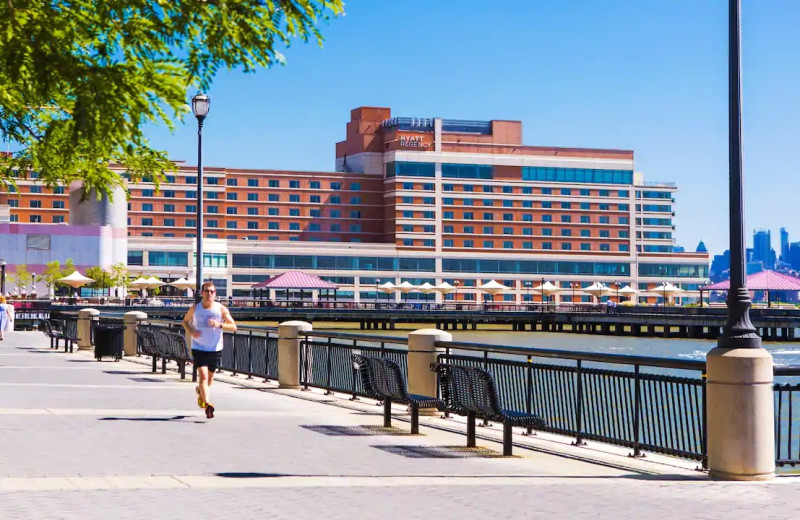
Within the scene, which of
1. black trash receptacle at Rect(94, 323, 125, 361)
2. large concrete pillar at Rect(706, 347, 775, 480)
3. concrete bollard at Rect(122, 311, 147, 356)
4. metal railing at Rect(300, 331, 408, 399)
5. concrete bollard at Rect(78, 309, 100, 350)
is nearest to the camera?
large concrete pillar at Rect(706, 347, 775, 480)

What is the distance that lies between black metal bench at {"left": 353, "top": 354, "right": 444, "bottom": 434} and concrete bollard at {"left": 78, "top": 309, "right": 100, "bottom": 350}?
77.3 ft

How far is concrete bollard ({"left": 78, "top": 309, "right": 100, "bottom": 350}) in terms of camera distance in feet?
124

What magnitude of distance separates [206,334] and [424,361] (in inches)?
126

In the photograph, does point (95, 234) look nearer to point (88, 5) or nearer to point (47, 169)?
point (47, 169)

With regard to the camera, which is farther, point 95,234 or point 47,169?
point 95,234

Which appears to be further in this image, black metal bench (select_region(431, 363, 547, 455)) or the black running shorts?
the black running shorts

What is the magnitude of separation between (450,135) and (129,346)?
443 ft

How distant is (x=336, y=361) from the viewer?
21.0 metres

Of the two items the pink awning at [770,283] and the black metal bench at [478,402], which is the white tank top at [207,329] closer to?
the black metal bench at [478,402]

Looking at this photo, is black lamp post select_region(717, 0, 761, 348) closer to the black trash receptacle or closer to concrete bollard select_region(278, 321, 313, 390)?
concrete bollard select_region(278, 321, 313, 390)

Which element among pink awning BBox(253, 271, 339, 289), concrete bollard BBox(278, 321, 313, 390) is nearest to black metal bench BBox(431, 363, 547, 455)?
concrete bollard BBox(278, 321, 313, 390)

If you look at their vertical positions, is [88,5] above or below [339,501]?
above

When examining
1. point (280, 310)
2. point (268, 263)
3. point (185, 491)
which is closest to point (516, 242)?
point (268, 263)

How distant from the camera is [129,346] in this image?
33875mm
